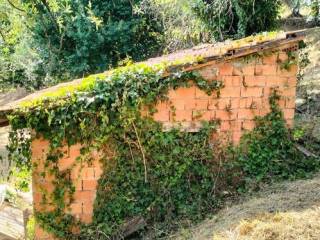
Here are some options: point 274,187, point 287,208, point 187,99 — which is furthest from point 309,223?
point 187,99

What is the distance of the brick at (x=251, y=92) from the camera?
5.74 meters

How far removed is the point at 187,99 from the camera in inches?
221

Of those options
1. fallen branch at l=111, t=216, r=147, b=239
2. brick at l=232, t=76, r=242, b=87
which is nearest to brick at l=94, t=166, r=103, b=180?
fallen branch at l=111, t=216, r=147, b=239

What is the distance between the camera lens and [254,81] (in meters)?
5.75

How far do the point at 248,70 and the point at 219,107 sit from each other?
62cm

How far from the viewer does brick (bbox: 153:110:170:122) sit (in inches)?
217

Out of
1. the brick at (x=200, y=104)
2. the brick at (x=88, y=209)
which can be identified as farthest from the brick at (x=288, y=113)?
the brick at (x=88, y=209)

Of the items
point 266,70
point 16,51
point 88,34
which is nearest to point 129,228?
point 266,70

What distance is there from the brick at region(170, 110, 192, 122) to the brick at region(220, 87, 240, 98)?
50 cm

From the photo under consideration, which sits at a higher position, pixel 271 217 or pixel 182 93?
pixel 182 93

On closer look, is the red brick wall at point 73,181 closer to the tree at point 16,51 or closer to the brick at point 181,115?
the brick at point 181,115

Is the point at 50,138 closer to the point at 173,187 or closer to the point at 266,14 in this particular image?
the point at 173,187

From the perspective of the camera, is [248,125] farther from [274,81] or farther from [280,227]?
[280,227]

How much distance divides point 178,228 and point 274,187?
51.4 inches
